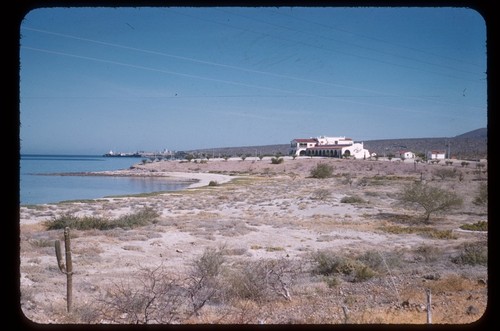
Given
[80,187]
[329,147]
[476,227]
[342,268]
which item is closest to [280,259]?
[342,268]

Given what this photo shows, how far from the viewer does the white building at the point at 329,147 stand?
70812 mm

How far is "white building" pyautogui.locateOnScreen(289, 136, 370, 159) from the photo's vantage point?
70.8 m

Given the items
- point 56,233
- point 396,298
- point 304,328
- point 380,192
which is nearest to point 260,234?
point 56,233

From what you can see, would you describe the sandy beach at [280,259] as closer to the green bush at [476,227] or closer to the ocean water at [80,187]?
the green bush at [476,227]

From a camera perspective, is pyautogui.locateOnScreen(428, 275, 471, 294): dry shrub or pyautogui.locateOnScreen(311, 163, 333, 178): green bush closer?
pyautogui.locateOnScreen(428, 275, 471, 294): dry shrub

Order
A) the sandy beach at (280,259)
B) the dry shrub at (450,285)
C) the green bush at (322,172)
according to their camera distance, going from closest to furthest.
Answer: the sandy beach at (280,259)
the dry shrub at (450,285)
the green bush at (322,172)

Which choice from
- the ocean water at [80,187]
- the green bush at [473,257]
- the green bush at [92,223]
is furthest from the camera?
the ocean water at [80,187]

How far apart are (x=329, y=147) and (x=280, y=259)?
6644 cm

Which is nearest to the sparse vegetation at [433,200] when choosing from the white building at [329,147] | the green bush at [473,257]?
the green bush at [473,257]

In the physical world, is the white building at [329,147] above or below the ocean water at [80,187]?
above

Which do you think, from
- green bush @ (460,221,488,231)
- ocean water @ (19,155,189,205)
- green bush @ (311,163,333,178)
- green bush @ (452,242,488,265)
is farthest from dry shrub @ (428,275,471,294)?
green bush @ (311,163,333,178)

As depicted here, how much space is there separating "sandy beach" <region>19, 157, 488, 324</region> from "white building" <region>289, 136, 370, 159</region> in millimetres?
47694

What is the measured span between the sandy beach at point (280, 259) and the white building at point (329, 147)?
1878 inches

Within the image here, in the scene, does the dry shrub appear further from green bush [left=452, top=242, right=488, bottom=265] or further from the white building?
the white building
